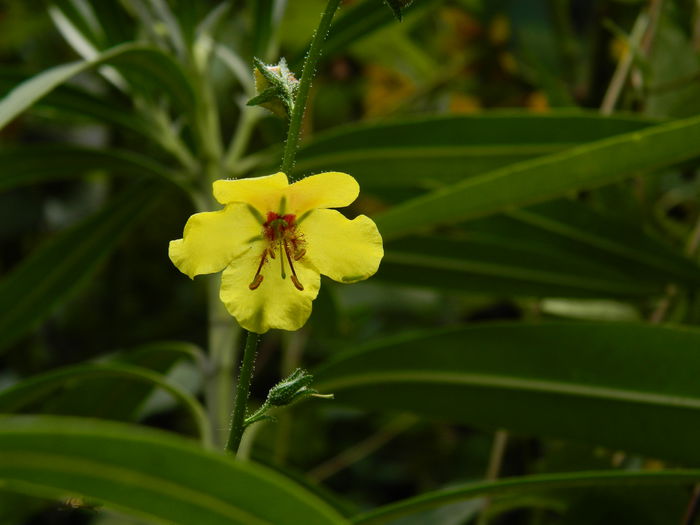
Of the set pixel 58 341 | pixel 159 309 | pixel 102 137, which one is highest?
pixel 102 137

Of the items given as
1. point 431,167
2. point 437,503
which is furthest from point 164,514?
point 431,167

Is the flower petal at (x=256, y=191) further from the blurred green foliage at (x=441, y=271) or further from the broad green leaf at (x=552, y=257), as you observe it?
the broad green leaf at (x=552, y=257)

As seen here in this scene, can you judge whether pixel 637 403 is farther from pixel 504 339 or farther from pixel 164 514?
pixel 164 514

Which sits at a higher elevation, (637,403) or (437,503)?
(637,403)

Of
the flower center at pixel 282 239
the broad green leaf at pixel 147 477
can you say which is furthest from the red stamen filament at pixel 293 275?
the broad green leaf at pixel 147 477

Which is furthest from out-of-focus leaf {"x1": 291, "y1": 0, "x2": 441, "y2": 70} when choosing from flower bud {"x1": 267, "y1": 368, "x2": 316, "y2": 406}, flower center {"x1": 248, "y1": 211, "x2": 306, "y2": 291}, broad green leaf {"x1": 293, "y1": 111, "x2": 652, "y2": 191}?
flower bud {"x1": 267, "y1": 368, "x2": 316, "y2": 406}

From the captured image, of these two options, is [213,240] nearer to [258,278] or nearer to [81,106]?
[258,278]

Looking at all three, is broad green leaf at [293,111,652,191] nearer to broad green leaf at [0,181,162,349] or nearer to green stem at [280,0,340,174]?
broad green leaf at [0,181,162,349]
